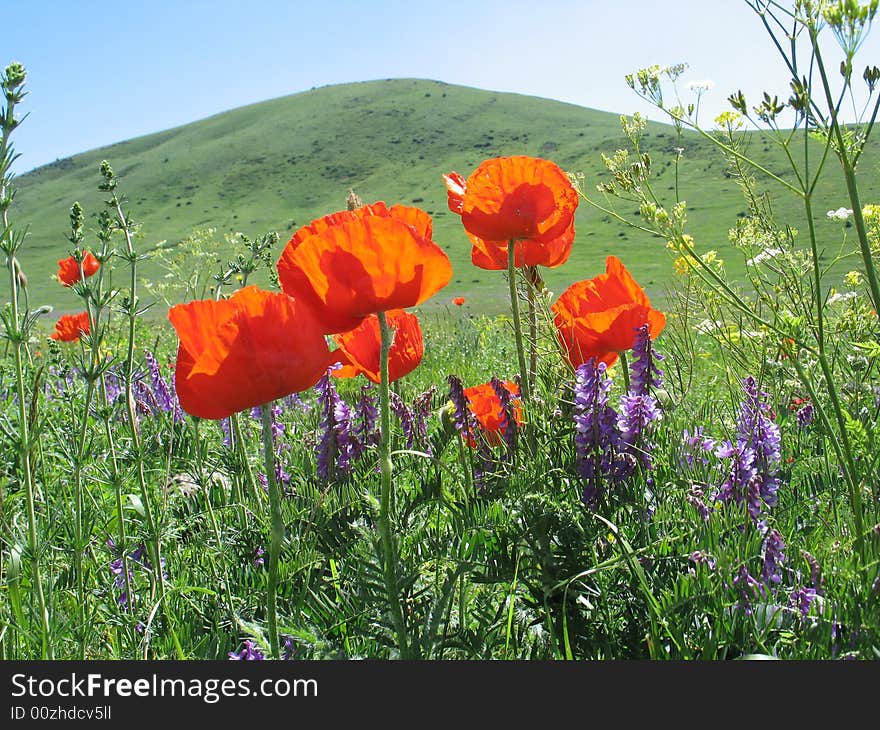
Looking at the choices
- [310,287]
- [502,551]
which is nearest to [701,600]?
[502,551]

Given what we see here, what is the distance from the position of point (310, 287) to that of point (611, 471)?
0.79 m

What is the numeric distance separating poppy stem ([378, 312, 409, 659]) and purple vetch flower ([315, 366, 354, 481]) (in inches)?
32.4

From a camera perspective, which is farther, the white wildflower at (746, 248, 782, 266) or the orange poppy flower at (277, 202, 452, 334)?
the white wildflower at (746, 248, 782, 266)

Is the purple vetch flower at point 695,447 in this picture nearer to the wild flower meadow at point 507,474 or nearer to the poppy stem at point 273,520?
the wild flower meadow at point 507,474

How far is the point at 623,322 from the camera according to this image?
180 cm

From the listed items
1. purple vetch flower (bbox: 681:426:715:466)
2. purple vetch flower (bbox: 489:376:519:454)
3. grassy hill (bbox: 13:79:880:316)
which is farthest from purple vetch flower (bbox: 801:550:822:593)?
grassy hill (bbox: 13:79:880:316)

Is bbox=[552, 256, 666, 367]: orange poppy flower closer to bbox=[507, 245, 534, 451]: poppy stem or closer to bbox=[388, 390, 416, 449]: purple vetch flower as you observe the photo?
bbox=[507, 245, 534, 451]: poppy stem

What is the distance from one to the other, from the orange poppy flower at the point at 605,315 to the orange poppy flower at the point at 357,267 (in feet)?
2.09

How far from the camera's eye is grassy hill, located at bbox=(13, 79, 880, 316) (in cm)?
6206

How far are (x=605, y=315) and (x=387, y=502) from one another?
84cm

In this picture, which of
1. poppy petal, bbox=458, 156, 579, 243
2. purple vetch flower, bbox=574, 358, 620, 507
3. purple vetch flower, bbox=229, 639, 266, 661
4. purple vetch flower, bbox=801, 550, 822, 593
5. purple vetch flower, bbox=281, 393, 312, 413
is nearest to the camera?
purple vetch flower, bbox=801, 550, 822, 593

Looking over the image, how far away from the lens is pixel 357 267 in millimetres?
1219

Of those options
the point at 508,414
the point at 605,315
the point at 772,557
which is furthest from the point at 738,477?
the point at 508,414

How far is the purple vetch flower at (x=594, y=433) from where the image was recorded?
63.3 inches
